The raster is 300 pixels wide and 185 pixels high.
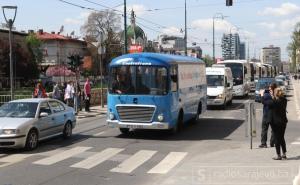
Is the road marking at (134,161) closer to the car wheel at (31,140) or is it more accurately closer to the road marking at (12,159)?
the road marking at (12,159)

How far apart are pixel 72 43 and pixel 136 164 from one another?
123649mm

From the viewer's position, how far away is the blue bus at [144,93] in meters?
17.2

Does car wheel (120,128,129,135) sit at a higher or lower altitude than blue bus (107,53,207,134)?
lower

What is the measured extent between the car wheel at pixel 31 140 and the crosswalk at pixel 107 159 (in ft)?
2.27

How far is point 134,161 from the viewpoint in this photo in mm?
12891

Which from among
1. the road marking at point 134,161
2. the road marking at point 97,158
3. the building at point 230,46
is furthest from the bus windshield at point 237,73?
the building at point 230,46

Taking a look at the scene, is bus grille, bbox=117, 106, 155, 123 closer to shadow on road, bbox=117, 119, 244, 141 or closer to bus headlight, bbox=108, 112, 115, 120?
bus headlight, bbox=108, 112, 115, 120

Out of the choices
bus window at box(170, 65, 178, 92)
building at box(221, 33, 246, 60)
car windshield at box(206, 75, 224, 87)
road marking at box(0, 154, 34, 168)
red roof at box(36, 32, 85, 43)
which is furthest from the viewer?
red roof at box(36, 32, 85, 43)

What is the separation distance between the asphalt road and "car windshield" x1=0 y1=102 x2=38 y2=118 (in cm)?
101

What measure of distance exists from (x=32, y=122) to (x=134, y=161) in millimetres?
3362

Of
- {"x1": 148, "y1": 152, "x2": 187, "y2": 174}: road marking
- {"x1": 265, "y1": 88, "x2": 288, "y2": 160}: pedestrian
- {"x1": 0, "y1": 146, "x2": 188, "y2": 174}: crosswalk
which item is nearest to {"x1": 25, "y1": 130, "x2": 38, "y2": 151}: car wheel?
{"x1": 0, "y1": 146, "x2": 188, "y2": 174}: crosswalk

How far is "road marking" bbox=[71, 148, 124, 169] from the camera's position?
1227cm

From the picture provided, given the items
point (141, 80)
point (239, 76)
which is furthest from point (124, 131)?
point (239, 76)

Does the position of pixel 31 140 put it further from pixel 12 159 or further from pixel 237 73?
pixel 237 73
